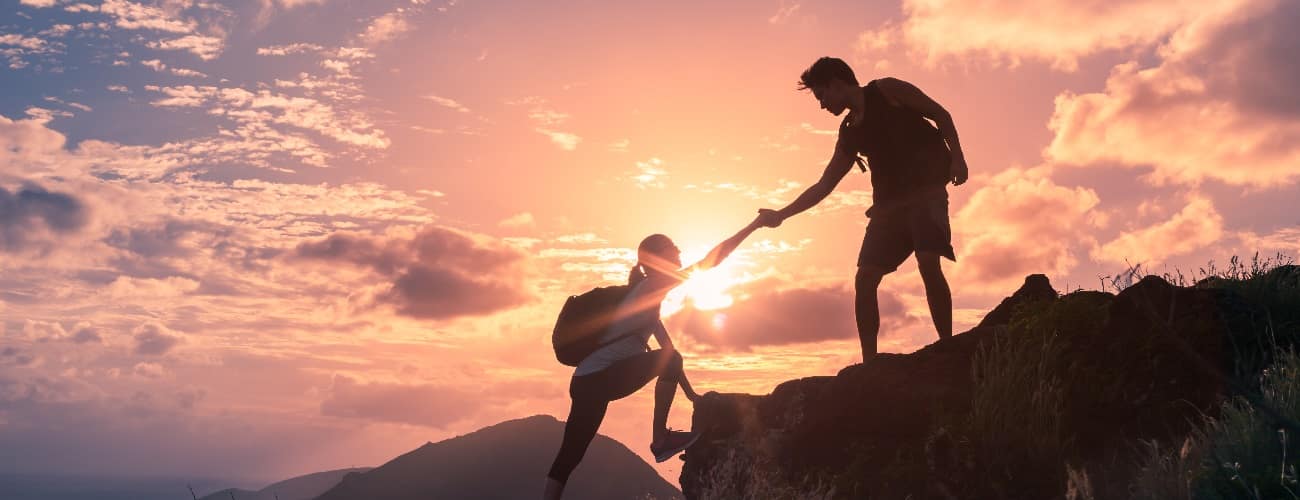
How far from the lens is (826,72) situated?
8258 mm

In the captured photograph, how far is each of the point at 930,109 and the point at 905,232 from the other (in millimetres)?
985

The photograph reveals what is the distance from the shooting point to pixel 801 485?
738cm

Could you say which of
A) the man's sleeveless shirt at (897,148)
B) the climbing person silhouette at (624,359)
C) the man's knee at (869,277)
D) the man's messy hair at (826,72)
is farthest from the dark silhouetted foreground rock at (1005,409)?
the man's messy hair at (826,72)

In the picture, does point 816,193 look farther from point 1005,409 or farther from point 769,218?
point 1005,409

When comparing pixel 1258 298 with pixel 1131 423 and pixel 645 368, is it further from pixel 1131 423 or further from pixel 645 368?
pixel 645 368

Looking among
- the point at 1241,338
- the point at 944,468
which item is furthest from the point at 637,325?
the point at 1241,338

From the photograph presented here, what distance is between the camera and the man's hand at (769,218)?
28.3ft

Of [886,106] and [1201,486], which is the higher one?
[886,106]

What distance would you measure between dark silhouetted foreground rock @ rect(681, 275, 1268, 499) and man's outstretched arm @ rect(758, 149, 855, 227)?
140 centimetres

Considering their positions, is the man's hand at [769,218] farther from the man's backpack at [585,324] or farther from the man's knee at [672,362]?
the man's backpack at [585,324]

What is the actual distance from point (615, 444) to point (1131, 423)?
6871 inches

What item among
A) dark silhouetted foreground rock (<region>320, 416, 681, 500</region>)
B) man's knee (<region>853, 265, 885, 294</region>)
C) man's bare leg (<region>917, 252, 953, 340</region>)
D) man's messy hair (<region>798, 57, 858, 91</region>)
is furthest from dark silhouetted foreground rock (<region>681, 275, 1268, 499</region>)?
dark silhouetted foreground rock (<region>320, 416, 681, 500</region>)

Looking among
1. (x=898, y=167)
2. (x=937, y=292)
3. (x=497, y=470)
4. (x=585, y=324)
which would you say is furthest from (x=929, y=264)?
(x=497, y=470)

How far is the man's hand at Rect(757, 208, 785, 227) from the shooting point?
8.62 m
